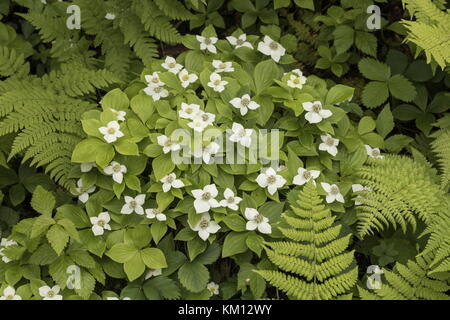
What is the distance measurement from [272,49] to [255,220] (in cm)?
121

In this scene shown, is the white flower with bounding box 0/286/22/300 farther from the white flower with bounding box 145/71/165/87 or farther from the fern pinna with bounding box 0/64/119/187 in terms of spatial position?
the white flower with bounding box 145/71/165/87

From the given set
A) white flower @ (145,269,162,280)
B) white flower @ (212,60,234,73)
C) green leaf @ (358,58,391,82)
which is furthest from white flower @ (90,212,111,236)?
green leaf @ (358,58,391,82)

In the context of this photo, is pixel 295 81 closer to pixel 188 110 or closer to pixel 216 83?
pixel 216 83

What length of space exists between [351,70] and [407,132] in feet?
2.08

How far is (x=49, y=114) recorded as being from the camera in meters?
2.83

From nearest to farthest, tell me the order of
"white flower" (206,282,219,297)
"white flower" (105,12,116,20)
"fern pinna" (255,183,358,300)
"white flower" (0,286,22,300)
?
"fern pinna" (255,183,358,300), "white flower" (0,286,22,300), "white flower" (206,282,219,297), "white flower" (105,12,116,20)

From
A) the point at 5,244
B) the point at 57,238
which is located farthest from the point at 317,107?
the point at 5,244

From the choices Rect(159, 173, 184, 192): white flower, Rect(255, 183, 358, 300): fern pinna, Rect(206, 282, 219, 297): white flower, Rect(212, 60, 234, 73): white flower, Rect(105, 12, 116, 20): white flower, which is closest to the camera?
Rect(255, 183, 358, 300): fern pinna

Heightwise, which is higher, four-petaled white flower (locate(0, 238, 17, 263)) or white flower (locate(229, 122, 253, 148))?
white flower (locate(229, 122, 253, 148))

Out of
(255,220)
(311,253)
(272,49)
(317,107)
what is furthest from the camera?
(272,49)

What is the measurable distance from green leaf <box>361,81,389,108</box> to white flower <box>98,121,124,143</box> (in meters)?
1.66

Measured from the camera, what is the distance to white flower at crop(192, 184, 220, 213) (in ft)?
8.03

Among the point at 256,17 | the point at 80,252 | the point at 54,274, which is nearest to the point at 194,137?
the point at 80,252

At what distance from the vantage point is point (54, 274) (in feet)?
8.05
